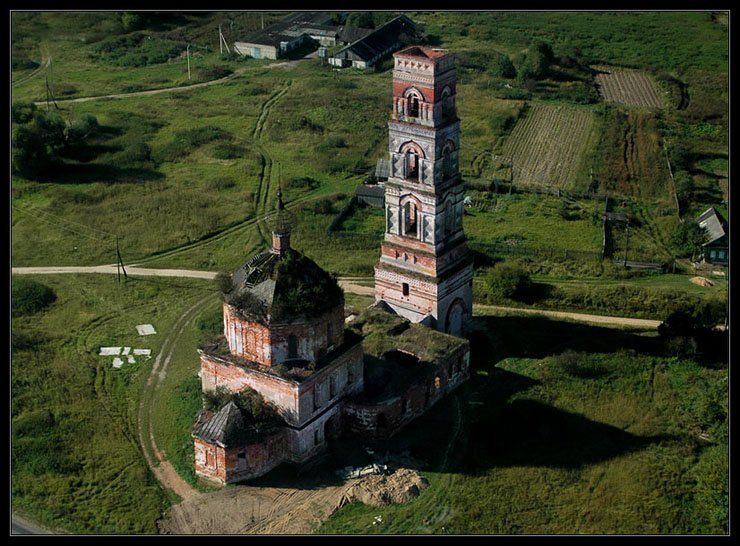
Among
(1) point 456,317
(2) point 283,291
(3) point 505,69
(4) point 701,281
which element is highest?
(2) point 283,291

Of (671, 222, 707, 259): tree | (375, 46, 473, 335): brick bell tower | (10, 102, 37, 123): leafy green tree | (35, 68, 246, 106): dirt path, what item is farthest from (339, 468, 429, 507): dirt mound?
(35, 68, 246, 106): dirt path

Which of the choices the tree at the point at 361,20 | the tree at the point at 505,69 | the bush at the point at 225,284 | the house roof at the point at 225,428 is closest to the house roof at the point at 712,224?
the tree at the point at 505,69

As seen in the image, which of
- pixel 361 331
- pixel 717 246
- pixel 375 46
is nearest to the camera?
pixel 361 331

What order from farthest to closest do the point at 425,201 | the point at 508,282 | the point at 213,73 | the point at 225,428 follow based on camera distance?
1. the point at 213,73
2. the point at 508,282
3. the point at 425,201
4. the point at 225,428

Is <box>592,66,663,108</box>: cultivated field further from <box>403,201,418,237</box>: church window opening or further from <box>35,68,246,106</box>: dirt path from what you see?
<box>403,201,418,237</box>: church window opening

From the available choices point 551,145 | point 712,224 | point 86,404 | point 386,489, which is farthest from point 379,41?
point 386,489

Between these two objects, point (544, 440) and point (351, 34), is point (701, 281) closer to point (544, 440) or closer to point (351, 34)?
point (544, 440)

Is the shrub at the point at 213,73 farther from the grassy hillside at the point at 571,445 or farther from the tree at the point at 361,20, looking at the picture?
the grassy hillside at the point at 571,445
